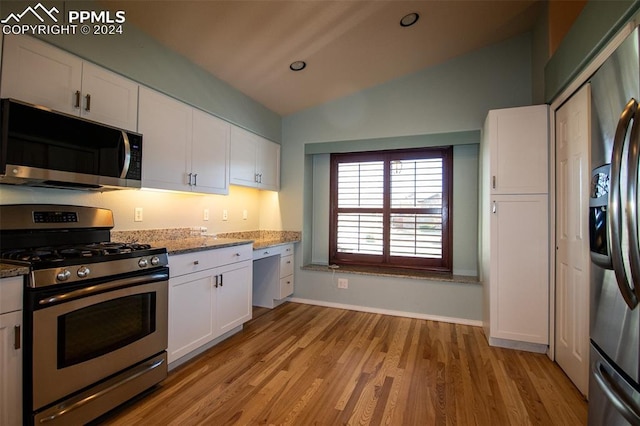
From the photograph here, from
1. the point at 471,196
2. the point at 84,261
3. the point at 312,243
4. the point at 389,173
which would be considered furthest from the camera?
the point at 312,243

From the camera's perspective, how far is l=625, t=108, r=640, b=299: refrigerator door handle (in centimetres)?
92

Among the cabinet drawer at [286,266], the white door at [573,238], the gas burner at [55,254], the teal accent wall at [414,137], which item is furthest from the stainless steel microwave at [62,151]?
the white door at [573,238]

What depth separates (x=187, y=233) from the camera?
297 cm

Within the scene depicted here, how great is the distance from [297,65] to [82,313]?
8.66 ft

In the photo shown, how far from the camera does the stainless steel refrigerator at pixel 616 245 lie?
0.93 metres

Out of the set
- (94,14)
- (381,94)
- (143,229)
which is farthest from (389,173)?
(94,14)

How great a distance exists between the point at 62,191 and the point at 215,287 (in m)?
1.24

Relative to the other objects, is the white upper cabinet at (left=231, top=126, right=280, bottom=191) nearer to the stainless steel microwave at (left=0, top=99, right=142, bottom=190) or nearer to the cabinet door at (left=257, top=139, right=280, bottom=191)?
the cabinet door at (left=257, top=139, right=280, bottom=191)

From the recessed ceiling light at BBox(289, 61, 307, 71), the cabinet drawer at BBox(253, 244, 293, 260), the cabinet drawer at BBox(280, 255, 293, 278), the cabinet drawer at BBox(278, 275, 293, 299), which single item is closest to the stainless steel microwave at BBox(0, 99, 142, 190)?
the cabinet drawer at BBox(253, 244, 293, 260)

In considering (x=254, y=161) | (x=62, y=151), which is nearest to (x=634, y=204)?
(x=62, y=151)

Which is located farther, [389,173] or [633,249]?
[389,173]

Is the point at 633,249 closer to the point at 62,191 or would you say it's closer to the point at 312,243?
the point at 62,191

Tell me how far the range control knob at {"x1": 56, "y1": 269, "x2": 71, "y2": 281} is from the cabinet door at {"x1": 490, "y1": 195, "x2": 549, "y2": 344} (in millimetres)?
3006

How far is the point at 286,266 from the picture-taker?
3.77 metres
